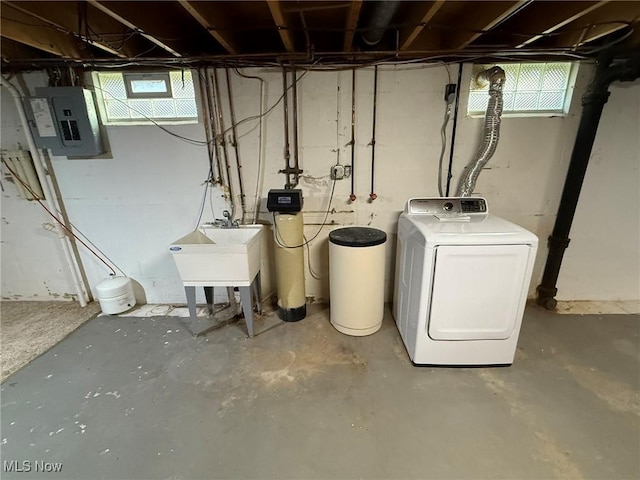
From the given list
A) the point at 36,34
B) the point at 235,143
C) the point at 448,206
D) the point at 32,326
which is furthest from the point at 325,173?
the point at 32,326

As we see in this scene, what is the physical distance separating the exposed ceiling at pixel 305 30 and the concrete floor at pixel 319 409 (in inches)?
83.2

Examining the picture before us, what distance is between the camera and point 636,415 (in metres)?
1.64

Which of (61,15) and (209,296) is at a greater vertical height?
(61,15)

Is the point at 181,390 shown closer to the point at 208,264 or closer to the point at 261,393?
the point at 261,393

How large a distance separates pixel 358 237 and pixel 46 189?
2.70m

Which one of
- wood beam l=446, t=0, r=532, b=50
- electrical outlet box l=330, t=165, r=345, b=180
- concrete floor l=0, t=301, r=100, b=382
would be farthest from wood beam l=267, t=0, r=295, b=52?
concrete floor l=0, t=301, r=100, b=382

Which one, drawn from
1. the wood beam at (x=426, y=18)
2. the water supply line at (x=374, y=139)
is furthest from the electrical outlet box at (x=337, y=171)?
the wood beam at (x=426, y=18)

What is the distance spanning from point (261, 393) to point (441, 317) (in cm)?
123

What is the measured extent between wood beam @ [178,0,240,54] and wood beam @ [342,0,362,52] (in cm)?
78

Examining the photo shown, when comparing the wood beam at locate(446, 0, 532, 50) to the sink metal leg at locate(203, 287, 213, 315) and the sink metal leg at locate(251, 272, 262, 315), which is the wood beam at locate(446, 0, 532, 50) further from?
the sink metal leg at locate(203, 287, 213, 315)

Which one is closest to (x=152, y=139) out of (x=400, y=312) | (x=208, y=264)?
(x=208, y=264)

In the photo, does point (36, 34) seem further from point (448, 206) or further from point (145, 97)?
point (448, 206)

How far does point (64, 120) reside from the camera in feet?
7.64

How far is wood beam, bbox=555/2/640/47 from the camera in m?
1.80
